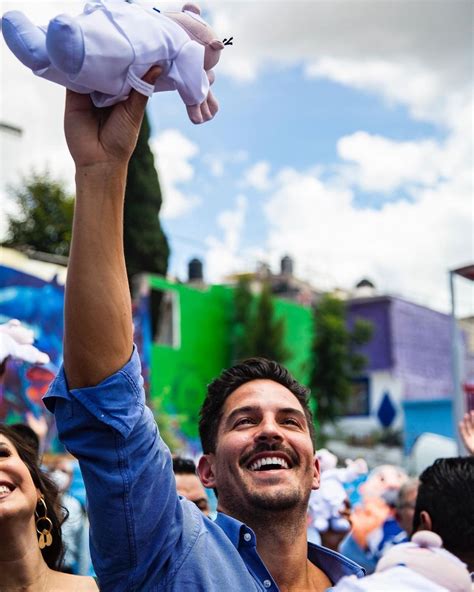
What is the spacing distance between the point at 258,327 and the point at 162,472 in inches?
852

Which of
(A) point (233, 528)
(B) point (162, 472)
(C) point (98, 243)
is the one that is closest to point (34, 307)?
(A) point (233, 528)

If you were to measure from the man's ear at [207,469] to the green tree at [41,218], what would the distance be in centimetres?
2464

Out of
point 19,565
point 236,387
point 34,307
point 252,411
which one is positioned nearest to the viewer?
point 252,411

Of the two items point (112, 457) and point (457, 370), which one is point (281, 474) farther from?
point (457, 370)

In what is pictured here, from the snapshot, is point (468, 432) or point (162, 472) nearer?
point (162, 472)

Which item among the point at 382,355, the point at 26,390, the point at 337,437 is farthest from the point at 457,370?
the point at 382,355

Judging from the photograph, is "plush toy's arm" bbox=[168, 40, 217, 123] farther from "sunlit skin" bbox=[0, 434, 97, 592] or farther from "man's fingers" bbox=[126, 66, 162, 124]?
"sunlit skin" bbox=[0, 434, 97, 592]

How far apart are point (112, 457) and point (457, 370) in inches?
283

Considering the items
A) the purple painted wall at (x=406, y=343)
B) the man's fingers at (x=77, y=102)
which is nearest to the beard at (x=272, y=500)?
the man's fingers at (x=77, y=102)

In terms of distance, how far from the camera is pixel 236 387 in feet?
7.45

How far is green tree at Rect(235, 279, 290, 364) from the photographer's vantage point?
906 inches

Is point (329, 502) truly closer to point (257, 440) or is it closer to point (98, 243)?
point (257, 440)

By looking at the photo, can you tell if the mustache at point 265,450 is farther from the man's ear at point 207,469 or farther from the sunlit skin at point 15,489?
the sunlit skin at point 15,489

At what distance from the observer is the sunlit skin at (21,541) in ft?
8.38
